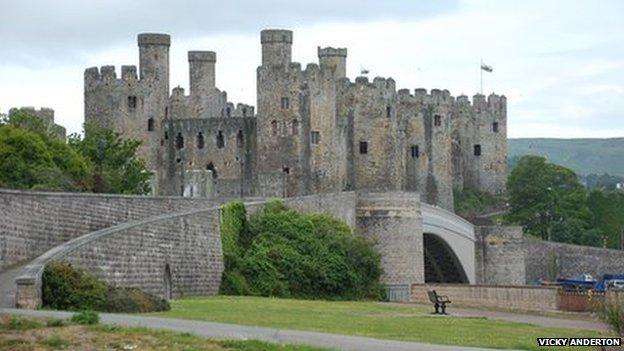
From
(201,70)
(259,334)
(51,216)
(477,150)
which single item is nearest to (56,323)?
(259,334)

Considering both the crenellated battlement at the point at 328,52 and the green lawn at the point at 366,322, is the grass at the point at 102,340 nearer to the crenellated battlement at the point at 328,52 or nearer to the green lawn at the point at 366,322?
the green lawn at the point at 366,322

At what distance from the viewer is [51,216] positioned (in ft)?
117

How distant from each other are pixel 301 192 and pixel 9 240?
159ft

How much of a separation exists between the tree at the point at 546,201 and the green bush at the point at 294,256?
4719 centimetres

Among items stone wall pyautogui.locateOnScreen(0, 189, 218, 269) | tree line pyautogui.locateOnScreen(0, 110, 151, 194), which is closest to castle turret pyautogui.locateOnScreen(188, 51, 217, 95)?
tree line pyautogui.locateOnScreen(0, 110, 151, 194)

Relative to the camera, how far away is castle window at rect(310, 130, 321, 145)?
271ft

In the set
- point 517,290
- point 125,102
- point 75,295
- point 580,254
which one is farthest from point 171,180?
point 75,295

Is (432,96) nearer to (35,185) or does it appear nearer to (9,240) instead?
(35,185)

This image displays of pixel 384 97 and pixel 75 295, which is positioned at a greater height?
pixel 384 97

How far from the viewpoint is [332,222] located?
51.3 m

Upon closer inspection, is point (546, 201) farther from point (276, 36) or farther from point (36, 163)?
point (36, 163)

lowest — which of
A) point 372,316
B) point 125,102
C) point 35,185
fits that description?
point 372,316

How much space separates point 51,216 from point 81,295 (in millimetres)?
7157

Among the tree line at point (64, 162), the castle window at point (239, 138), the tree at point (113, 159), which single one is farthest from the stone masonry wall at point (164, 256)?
the castle window at point (239, 138)
